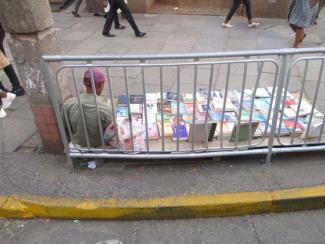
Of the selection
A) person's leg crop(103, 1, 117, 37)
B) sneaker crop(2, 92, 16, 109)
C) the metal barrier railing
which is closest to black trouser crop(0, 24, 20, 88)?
sneaker crop(2, 92, 16, 109)

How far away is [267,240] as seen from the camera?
2670 mm

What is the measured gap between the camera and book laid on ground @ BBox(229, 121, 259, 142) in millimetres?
3043

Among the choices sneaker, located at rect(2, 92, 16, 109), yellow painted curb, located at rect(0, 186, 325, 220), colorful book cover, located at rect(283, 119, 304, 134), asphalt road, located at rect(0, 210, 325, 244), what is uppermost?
colorful book cover, located at rect(283, 119, 304, 134)

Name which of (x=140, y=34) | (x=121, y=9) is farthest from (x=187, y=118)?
(x=121, y=9)

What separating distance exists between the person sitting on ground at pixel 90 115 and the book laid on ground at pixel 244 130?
118 centimetres

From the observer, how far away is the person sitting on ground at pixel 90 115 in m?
3.00

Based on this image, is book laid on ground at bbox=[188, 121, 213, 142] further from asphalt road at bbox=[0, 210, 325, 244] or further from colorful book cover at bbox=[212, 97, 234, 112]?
asphalt road at bbox=[0, 210, 325, 244]

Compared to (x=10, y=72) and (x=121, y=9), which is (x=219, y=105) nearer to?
(x=10, y=72)

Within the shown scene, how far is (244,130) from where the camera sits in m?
3.08

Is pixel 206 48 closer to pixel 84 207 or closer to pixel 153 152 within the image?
pixel 153 152

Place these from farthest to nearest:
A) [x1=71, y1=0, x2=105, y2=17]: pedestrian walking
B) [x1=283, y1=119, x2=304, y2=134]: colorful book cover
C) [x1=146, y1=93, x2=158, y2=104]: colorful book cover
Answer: [x1=71, y1=0, x2=105, y2=17]: pedestrian walking
[x1=146, y1=93, x2=158, y2=104]: colorful book cover
[x1=283, y1=119, x2=304, y2=134]: colorful book cover

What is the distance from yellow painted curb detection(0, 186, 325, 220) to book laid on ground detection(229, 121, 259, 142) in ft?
1.79

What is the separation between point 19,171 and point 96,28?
5772mm

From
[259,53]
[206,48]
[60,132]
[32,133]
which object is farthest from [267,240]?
[206,48]
